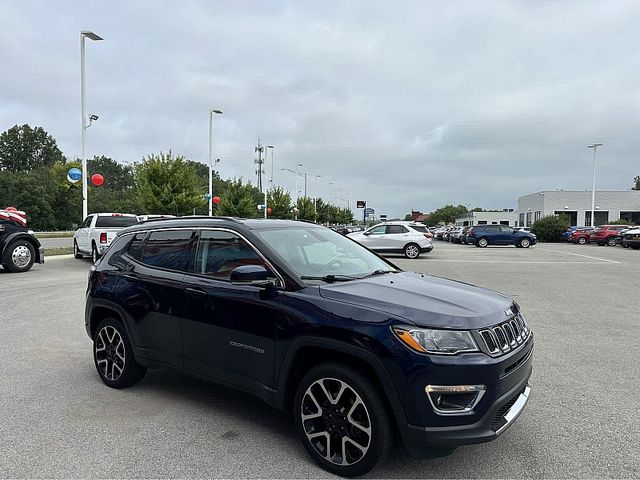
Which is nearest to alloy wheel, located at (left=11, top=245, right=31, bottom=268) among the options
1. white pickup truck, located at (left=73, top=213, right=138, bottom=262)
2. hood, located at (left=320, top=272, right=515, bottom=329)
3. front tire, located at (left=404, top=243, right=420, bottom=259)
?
white pickup truck, located at (left=73, top=213, right=138, bottom=262)

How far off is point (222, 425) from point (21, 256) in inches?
505

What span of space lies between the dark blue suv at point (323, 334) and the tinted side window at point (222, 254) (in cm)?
1

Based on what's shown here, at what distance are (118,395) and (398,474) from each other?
2799 mm

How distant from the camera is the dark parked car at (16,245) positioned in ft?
44.8

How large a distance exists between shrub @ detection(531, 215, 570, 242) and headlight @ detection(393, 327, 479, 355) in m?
47.7

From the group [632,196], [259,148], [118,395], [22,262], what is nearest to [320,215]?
[259,148]

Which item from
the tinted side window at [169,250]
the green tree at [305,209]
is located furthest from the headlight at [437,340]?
the green tree at [305,209]

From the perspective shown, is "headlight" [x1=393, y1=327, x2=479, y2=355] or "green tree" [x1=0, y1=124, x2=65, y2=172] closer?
"headlight" [x1=393, y1=327, x2=479, y2=355]

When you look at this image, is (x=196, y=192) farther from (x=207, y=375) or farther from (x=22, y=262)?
(x=207, y=375)

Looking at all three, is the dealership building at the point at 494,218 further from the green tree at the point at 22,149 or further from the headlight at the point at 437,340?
the green tree at the point at 22,149

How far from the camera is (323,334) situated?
320 centimetres

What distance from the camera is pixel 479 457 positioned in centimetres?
340

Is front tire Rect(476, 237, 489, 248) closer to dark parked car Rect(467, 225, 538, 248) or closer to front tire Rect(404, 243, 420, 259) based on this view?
dark parked car Rect(467, 225, 538, 248)

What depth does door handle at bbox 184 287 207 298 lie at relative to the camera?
3.97 metres
